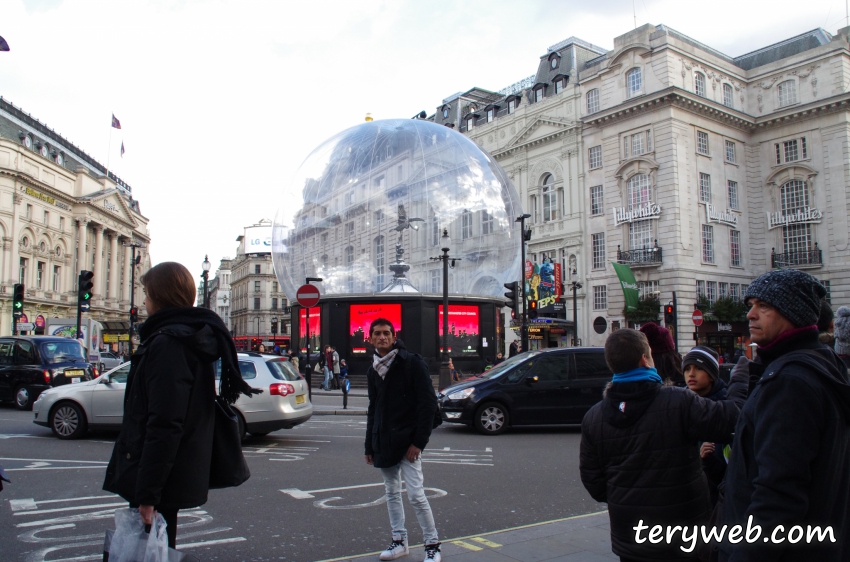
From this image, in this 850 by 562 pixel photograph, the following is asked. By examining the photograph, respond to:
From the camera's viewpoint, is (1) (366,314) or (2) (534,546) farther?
(1) (366,314)

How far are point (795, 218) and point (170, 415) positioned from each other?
48616mm

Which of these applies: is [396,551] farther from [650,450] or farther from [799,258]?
[799,258]

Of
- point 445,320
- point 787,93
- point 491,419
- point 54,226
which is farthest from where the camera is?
point 54,226

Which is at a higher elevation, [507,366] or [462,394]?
[507,366]

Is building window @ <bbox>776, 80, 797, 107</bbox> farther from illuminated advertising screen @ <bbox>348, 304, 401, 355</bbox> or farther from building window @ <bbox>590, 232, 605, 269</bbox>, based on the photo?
illuminated advertising screen @ <bbox>348, 304, 401, 355</bbox>

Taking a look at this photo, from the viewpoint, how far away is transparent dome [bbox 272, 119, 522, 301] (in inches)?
966

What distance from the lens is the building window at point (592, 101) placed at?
47.4 meters

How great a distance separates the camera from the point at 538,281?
157 ft

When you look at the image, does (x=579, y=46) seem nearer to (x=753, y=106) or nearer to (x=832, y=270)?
(x=753, y=106)

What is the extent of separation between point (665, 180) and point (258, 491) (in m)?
39.7

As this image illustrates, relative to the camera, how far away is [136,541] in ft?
9.13

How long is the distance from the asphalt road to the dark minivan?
135 centimetres

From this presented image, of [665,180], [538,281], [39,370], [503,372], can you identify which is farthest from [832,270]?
[39,370]

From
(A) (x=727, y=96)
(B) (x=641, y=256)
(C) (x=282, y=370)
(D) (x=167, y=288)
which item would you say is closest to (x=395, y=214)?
(C) (x=282, y=370)
